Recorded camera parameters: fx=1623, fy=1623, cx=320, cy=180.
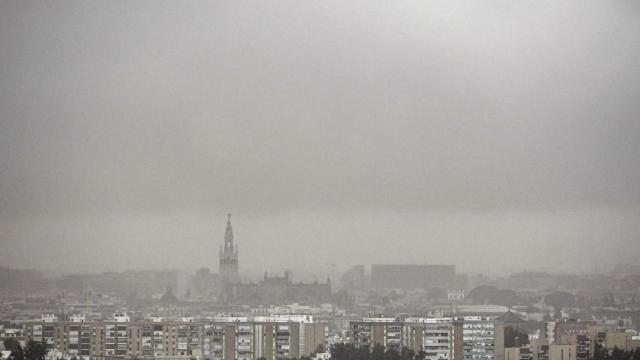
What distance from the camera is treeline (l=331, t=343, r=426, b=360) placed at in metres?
22.6

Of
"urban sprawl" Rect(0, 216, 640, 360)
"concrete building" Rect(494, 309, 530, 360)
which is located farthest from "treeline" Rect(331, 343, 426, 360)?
"concrete building" Rect(494, 309, 530, 360)

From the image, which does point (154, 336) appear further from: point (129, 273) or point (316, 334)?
point (129, 273)

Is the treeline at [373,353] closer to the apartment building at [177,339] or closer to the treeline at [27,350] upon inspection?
the apartment building at [177,339]

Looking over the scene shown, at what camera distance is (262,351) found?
24.4m

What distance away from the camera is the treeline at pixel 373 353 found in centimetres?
2256

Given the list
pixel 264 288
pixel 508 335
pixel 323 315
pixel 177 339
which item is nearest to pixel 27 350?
pixel 177 339

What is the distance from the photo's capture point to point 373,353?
22.9 meters

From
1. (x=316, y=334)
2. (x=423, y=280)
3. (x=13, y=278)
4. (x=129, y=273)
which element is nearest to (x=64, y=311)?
(x=13, y=278)

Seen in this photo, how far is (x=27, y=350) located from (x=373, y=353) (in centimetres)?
490

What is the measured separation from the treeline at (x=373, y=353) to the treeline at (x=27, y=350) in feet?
13.4

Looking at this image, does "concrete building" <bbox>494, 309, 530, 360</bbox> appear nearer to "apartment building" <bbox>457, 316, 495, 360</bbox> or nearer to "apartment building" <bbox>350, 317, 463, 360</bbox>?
"apartment building" <bbox>457, 316, 495, 360</bbox>

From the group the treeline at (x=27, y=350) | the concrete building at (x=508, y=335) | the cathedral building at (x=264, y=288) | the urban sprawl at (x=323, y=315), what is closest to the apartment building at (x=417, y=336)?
the urban sprawl at (x=323, y=315)

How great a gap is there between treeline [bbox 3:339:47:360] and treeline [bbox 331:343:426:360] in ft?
13.4

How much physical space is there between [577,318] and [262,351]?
1135 cm
